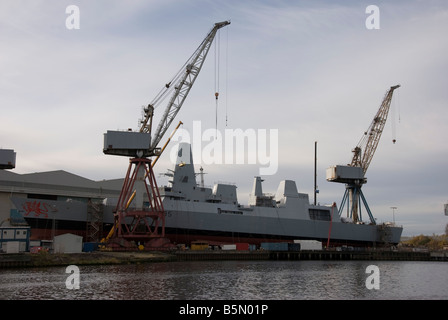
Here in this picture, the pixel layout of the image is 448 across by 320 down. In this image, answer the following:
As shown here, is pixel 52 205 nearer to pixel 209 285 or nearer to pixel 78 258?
pixel 78 258

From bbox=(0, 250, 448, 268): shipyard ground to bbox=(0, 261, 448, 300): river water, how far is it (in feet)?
6.27

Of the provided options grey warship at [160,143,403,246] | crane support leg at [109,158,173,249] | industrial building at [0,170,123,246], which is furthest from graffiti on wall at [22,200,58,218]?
grey warship at [160,143,403,246]

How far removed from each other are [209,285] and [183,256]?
22.0 meters

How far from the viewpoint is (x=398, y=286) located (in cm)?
3278

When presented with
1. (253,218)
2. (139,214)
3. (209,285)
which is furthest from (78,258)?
(253,218)

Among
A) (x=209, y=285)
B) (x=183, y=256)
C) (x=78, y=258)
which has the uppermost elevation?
(x=78, y=258)

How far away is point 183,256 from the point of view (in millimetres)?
52000

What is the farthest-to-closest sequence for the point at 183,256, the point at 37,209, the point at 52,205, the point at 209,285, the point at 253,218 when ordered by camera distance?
the point at 253,218
the point at 52,205
the point at 37,209
the point at 183,256
the point at 209,285

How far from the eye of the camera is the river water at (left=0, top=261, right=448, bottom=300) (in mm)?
26297

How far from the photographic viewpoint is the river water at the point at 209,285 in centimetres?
2630

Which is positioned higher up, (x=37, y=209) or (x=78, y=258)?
(x=37, y=209)

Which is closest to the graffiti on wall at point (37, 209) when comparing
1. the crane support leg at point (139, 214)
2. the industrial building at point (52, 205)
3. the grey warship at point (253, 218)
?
the industrial building at point (52, 205)
